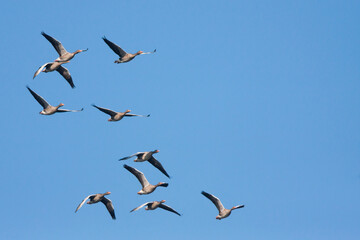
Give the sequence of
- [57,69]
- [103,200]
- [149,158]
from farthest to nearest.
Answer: [57,69]
[103,200]
[149,158]

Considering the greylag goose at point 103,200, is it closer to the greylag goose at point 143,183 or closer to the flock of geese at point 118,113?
the flock of geese at point 118,113

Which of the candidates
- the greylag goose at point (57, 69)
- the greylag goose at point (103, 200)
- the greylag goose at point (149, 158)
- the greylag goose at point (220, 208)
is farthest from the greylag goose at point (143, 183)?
the greylag goose at point (57, 69)

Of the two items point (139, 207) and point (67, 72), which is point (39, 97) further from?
point (139, 207)

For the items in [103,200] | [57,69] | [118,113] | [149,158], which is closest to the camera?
[118,113]

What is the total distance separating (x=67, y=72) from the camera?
2361 inches

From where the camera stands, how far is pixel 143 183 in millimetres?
57719

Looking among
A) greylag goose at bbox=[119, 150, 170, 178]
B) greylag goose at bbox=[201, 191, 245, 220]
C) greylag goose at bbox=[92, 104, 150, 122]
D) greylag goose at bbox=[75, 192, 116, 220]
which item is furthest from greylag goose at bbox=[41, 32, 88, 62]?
greylag goose at bbox=[201, 191, 245, 220]

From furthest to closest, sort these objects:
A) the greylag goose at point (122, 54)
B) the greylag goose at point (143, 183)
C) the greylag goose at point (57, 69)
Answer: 1. the greylag goose at point (143, 183)
2. the greylag goose at point (122, 54)
3. the greylag goose at point (57, 69)

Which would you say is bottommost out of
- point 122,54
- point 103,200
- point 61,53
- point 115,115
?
point 103,200

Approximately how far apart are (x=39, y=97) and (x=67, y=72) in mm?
3919

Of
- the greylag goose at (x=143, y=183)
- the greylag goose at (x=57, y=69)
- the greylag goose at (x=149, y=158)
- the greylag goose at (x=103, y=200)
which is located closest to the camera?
the greylag goose at (x=57, y=69)

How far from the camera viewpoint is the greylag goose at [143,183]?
188 ft

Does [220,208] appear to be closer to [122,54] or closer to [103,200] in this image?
[103,200]

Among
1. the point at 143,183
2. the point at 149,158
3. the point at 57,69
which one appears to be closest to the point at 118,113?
the point at 149,158
